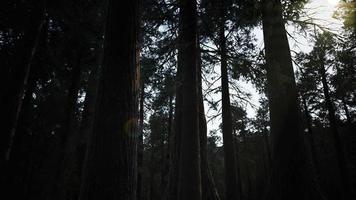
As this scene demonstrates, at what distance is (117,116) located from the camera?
3033mm

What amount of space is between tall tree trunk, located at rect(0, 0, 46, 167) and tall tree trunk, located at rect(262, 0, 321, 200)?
679 cm

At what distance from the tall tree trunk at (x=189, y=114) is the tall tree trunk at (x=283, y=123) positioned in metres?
1.91

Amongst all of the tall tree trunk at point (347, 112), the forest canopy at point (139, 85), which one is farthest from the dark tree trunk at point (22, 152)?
the tall tree trunk at point (347, 112)

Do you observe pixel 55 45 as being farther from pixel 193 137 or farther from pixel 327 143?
pixel 327 143

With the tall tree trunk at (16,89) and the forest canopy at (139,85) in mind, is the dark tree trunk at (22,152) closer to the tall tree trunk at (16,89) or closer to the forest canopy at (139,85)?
the forest canopy at (139,85)

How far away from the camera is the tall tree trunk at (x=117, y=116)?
277cm

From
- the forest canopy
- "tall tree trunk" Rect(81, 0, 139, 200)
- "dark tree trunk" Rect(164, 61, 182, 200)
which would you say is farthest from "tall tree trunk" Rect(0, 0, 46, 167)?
"dark tree trunk" Rect(164, 61, 182, 200)

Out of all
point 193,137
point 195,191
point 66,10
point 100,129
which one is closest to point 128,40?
point 100,129

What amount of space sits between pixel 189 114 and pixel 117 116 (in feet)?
12.5

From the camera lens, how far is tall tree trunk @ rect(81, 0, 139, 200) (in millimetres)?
2768

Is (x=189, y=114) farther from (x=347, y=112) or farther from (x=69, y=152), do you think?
(x=347, y=112)

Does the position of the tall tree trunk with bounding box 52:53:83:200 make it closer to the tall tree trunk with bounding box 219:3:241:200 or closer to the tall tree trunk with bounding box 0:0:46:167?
the tall tree trunk with bounding box 0:0:46:167

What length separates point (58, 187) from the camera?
389 inches

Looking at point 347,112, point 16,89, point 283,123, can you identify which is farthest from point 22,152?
point 347,112
